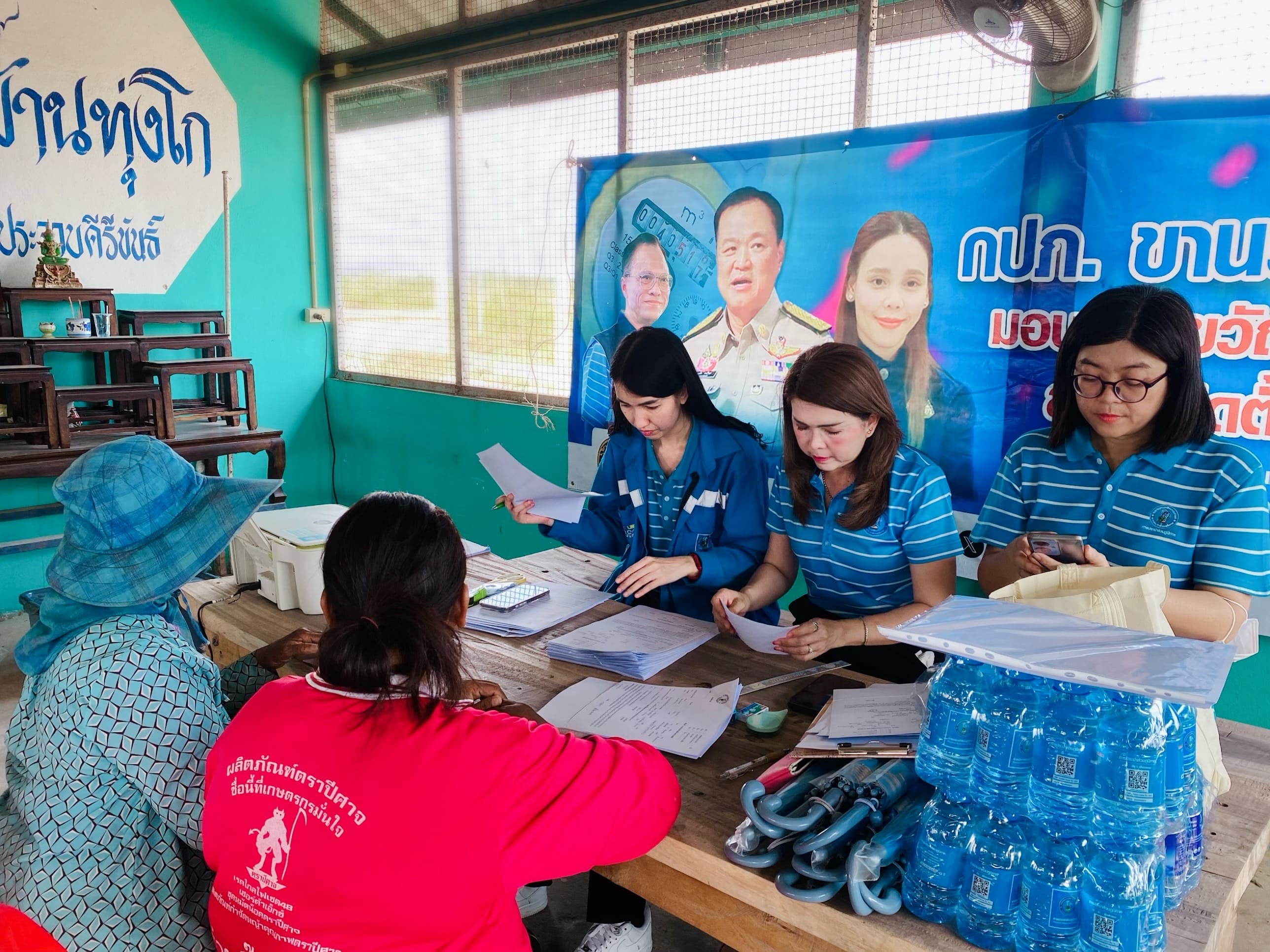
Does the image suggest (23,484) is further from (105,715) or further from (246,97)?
(105,715)

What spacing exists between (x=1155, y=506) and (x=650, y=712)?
1.04 m

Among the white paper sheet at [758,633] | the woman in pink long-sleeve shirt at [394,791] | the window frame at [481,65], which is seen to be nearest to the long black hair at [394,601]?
the woman in pink long-sleeve shirt at [394,791]

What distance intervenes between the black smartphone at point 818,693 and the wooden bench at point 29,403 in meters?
3.20

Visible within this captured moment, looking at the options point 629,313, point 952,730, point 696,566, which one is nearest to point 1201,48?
point 696,566

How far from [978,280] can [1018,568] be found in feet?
4.24

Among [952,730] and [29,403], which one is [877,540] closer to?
[952,730]

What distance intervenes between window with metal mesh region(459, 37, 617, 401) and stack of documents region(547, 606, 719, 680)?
224 centimetres

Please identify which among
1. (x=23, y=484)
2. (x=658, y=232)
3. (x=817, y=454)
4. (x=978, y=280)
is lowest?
(x=23, y=484)

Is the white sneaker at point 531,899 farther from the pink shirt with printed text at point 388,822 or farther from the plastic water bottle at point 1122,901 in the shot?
the plastic water bottle at point 1122,901

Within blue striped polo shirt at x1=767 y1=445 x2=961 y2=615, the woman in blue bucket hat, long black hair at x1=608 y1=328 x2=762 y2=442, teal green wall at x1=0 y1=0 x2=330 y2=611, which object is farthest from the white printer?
teal green wall at x1=0 y1=0 x2=330 y2=611

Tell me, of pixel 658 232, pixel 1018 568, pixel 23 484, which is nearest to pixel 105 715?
pixel 1018 568

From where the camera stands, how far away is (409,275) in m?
4.96

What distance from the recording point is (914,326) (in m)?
2.81

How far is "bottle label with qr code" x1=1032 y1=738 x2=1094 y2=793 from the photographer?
931mm
